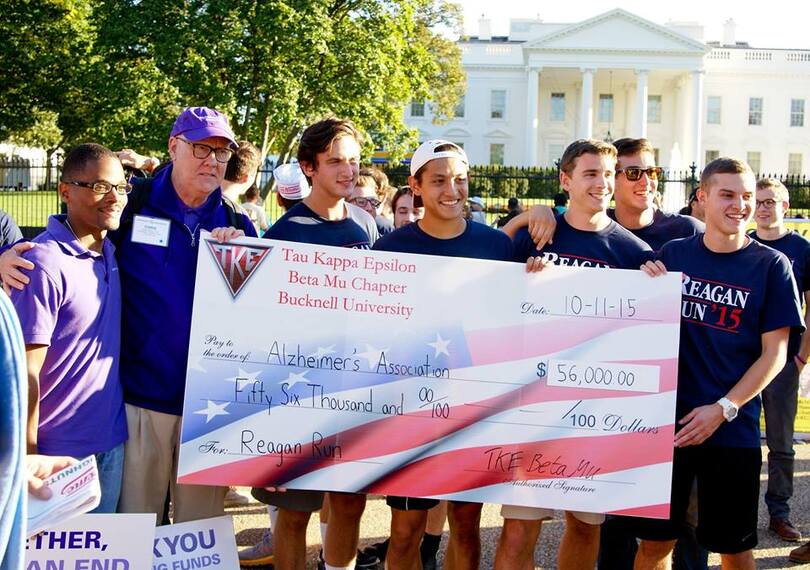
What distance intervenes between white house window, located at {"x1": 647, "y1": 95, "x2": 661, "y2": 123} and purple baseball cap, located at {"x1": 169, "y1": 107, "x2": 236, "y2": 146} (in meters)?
74.1

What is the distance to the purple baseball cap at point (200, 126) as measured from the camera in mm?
3979

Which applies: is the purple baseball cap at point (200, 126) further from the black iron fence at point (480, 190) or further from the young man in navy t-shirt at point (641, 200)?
the black iron fence at point (480, 190)

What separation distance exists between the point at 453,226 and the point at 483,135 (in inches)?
2759

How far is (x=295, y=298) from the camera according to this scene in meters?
4.01

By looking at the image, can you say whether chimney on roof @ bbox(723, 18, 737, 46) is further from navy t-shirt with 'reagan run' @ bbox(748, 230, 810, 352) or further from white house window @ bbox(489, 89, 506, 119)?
navy t-shirt with 'reagan run' @ bbox(748, 230, 810, 352)

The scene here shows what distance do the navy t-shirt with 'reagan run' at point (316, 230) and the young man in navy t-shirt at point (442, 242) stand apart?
23 centimetres

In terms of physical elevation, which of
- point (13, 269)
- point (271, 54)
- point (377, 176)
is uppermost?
point (271, 54)

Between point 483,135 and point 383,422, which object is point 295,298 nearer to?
point 383,422

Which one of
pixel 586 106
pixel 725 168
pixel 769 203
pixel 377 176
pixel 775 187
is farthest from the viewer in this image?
pixel 586 106

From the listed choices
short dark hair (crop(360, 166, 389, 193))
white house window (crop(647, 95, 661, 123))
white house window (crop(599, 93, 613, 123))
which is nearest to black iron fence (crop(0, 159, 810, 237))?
short dark hair (crop(360, 166, 389, 193))

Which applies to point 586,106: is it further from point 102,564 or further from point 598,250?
point 102,564

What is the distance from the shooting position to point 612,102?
241 feet

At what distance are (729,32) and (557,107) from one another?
23.3 m

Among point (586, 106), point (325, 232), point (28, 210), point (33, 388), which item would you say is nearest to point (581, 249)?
point (325, 232)
